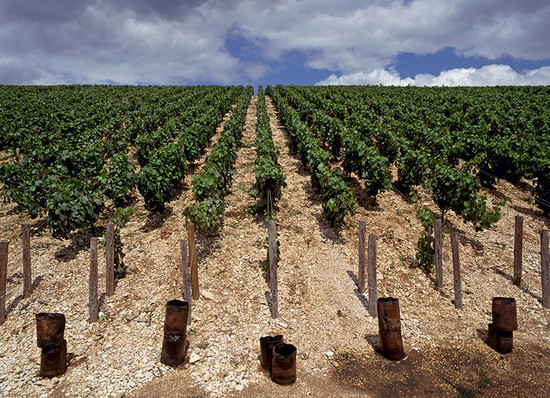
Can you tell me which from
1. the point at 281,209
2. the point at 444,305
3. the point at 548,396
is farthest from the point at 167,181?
the point at 548,396

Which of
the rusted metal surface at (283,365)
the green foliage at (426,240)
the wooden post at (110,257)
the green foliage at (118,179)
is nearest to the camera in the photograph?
the rusted metal surface at (283,365)

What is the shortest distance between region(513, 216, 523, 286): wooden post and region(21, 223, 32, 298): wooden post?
12.0 metres

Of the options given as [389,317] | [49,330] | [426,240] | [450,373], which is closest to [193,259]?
[49,330]

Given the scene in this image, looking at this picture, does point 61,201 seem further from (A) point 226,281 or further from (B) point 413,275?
(B) point 413,275

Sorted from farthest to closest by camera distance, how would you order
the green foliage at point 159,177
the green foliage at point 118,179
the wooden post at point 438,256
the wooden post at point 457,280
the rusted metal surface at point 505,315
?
1. the green foliage at point 118,179
2. the green foliage at point 159,177
3. the wooden post at point 438,256
4. the wooden post at point 457,280
5. the rusted metal surface at point 505,315

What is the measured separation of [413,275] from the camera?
9070 millimetres

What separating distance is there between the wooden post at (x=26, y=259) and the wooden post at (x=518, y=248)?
12.0 meters

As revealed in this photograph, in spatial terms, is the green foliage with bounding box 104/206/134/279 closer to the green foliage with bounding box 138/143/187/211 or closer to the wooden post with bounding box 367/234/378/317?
the green foliage with bounding box 138/143/187/211

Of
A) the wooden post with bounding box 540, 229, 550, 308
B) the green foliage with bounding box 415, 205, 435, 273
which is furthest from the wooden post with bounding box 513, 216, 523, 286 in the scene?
the green foliage with bounding box 415, 205, 435, 273

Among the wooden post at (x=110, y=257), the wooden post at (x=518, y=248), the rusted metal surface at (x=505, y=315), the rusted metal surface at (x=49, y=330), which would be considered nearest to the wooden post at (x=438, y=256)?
the rusted metal surface at (x=505, y=315)

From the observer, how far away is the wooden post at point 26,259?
7.71 m

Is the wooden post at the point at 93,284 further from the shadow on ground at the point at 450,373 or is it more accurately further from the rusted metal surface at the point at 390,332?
the rusted metal surface at the point at 390,332

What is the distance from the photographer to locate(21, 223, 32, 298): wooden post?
7.71 metres

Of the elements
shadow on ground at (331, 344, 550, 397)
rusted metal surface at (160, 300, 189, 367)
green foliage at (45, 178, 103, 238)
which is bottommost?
shadow on ground at (331, 344, 550, 397)
